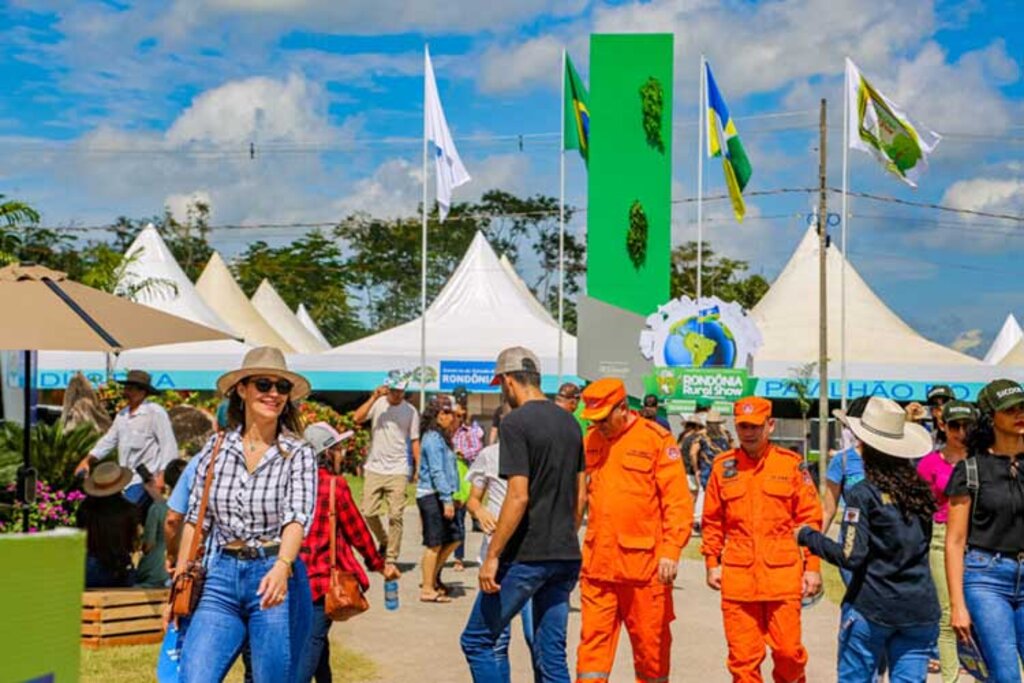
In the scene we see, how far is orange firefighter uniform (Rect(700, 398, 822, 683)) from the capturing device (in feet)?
21.6

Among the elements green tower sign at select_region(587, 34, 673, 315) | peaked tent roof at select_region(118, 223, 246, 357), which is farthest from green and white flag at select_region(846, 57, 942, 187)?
peaked tent roof at select_region(118, 223, 246, 357)

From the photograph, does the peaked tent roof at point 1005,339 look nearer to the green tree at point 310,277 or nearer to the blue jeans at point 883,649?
the green tree at point 310,277

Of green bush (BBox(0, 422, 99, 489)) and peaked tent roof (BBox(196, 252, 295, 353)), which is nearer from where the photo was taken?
green bush (BBox(0, 422, 99, 489))

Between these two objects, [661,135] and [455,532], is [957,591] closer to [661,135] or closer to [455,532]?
[455,532]

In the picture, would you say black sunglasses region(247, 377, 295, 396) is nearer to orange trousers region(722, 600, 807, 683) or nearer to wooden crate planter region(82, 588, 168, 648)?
orange trousers region(722, 600, 807, 683)

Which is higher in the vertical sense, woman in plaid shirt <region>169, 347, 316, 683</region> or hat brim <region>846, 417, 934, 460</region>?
hat brim <region>846, 417, 934, 460</region>

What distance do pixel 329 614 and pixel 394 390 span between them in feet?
23.7

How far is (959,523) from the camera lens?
575cm

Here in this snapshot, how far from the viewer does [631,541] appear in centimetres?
668

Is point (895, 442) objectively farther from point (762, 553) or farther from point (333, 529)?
point (333, 529)

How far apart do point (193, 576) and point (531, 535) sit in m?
1.79

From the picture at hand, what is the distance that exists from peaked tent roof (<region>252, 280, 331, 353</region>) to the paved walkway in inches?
1486

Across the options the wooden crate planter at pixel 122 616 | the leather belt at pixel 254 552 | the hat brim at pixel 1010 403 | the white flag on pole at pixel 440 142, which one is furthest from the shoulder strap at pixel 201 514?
the white flag on pole at pixel 440 142

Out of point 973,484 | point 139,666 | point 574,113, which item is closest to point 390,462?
point 139,666
